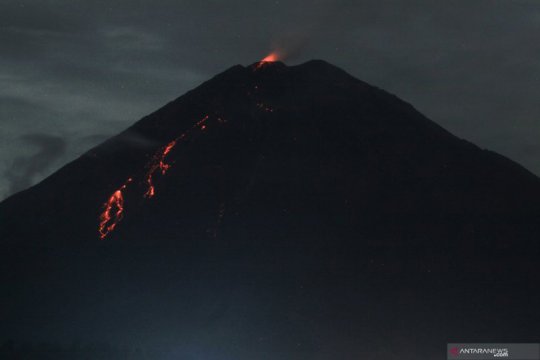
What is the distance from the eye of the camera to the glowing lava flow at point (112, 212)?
110688mm

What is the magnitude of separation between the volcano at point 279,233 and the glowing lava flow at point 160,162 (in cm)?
30

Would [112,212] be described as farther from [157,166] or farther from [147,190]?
[157,166]

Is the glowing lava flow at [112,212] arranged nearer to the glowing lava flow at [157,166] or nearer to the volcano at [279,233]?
the volcano at [279,233]

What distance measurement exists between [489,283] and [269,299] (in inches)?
934

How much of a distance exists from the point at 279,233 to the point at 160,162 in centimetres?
2303

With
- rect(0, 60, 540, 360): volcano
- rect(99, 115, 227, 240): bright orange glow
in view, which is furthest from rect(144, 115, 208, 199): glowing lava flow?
rect(0, 60, 540, 360): volcano

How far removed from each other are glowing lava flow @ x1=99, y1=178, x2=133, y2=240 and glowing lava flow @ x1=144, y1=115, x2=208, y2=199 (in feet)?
9.80

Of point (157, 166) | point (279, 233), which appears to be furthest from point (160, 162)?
point (279, 233)

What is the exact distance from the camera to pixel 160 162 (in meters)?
117

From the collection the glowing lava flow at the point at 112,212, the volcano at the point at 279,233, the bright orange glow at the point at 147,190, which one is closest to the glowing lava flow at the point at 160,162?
the bright orange glow at the point at 147,190

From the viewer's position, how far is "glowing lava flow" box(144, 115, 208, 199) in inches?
4446

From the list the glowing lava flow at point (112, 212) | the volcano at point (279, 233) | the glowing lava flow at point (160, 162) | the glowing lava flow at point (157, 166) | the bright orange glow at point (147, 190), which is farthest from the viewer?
the glowing lava flow at point (160, 162)

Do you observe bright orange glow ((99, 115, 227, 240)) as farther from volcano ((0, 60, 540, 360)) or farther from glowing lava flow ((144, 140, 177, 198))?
volcano ((0, 60, 540, 360))

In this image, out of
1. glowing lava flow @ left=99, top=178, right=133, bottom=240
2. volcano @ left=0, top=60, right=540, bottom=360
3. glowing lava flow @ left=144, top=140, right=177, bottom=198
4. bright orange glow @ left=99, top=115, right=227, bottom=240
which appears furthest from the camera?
glowing lava flow @ left=144, top=140, right=177, bottom=198
